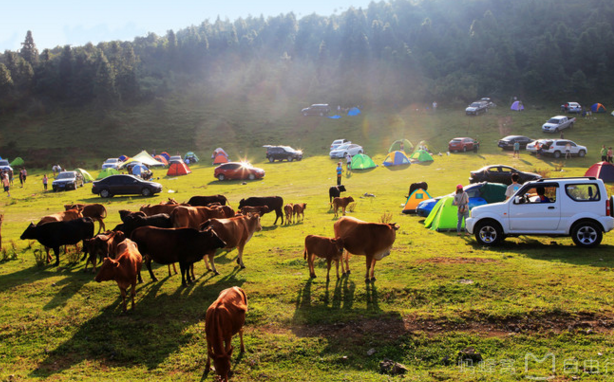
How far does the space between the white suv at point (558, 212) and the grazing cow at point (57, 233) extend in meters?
12.7

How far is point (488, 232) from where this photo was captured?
13797 mm

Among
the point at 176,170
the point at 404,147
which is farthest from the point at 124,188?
the point at 404,147

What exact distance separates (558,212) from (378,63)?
91.5 metres

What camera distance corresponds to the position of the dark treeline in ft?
271

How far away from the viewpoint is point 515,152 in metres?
41.9

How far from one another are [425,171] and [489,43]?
72500 mm

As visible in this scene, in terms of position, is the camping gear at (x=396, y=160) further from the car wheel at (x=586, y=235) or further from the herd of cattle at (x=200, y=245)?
the car wheel at (x=586, y=235)

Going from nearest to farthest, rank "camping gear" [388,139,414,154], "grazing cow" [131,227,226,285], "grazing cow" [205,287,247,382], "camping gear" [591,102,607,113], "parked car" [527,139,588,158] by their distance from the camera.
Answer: "grazing cow" [205,287,247,382]
"grazing cow" [131,227,226,285]
"parked car" [527,139,588,158]
"camping gear" [388,139,414,154]
"camping gear" [591,102,607,113]

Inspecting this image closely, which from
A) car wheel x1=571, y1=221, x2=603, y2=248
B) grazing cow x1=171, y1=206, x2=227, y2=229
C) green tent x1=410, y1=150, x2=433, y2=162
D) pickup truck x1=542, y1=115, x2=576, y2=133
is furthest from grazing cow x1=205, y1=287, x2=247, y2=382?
pickup truck x1=542, y1=115, x2=576, y2=133

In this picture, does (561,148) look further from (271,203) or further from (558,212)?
(271,203)

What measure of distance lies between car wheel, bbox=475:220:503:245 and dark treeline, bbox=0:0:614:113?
69.5 m

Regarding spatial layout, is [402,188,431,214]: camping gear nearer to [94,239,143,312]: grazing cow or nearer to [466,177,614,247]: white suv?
[466,177,614,247]: white suv

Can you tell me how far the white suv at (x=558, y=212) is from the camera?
41.5 feet

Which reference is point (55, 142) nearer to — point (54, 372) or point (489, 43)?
point (54, 372)
